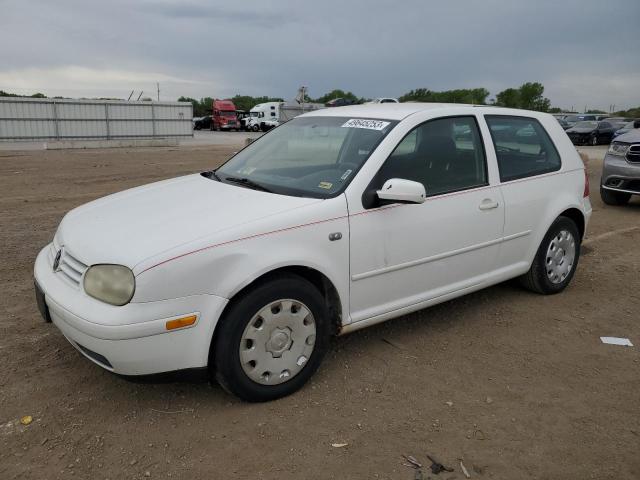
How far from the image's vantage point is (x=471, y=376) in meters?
3.53

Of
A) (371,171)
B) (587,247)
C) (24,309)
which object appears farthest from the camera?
(587,247)

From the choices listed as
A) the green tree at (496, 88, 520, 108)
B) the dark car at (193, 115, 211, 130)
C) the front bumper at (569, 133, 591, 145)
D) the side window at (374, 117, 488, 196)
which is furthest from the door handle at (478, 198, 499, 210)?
the green tree at (496, 88, 520, 108)

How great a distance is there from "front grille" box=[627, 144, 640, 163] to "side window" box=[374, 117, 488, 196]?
615cm

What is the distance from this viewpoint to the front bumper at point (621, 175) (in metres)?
8.98

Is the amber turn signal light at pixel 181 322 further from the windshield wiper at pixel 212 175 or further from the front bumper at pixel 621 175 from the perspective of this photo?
the front bumper at pixel 621 175

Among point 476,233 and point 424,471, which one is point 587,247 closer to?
point 476,233

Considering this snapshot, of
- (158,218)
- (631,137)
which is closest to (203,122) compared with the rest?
(631,137)

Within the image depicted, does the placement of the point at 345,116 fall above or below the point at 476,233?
above

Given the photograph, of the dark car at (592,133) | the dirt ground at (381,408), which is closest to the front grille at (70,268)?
the dirt ground at (381,408)

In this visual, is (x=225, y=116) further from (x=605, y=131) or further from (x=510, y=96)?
(x=510, y=96)

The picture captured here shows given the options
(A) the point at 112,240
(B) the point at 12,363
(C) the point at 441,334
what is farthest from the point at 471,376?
(B) the point at 12,363

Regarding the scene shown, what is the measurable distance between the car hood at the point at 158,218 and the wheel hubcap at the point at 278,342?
0.53m

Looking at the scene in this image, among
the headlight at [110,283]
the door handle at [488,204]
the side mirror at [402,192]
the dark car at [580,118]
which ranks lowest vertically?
the headlight at [110,283]

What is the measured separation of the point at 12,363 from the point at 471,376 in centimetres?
291
